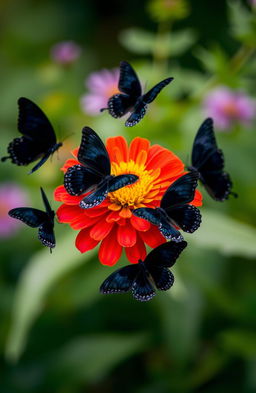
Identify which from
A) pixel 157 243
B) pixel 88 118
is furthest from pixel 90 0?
pixel 157 243

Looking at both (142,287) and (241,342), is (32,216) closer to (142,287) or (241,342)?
A: (142,287)

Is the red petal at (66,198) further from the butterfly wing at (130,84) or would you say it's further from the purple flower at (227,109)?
the purple flower at (227,109)

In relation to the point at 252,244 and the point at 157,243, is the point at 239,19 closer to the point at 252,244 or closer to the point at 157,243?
the point at 252,244

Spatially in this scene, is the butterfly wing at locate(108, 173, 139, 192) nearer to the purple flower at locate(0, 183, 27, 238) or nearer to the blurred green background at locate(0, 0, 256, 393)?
the blurred green background at locate(0, 0, 256, 393)

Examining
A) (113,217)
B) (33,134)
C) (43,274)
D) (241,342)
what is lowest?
(241,342)

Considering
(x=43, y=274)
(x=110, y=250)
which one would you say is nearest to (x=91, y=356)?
(x=43, y=274)
